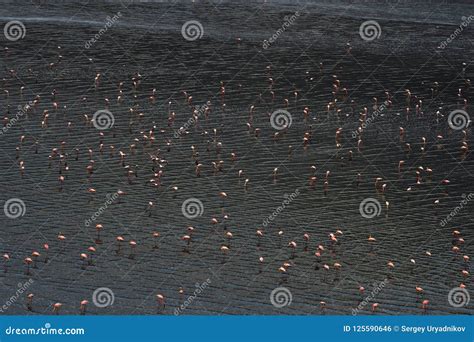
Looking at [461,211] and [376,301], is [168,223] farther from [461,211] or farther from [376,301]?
[461,211]

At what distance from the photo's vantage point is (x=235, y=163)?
58.5 meters

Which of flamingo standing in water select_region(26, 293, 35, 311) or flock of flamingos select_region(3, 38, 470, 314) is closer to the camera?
flamingo standing in water select_region(26, 293, 35, 311)

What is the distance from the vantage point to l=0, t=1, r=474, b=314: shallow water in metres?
45.0

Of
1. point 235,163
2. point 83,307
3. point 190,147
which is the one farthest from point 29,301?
point 190,147

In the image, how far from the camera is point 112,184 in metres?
54.6

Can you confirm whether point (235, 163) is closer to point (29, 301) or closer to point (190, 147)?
point (190, 147)

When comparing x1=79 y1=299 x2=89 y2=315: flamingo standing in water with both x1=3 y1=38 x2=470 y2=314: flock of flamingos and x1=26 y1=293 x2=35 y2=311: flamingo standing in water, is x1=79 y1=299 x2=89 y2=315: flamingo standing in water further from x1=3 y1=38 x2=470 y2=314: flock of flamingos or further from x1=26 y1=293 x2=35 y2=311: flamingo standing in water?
x1=26 y1=293 x2=35 y2=311: flamingo standing in water

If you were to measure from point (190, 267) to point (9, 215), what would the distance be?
A: 10144 millimetres

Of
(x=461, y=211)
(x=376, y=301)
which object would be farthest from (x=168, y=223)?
(x=461, y=211)

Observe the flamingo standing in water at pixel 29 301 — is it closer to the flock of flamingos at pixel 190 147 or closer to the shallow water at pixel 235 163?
the flock of flamingos at pixel 190 147

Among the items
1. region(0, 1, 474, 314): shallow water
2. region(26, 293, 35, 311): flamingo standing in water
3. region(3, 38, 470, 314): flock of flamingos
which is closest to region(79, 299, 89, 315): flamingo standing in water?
region(3, 38, 470, 314): flock of flamingos

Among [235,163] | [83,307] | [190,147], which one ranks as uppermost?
[190,147]

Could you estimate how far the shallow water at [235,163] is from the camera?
4497 cm

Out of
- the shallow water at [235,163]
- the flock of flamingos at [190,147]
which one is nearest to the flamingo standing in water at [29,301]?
the flock of flamingos at [190,147]
